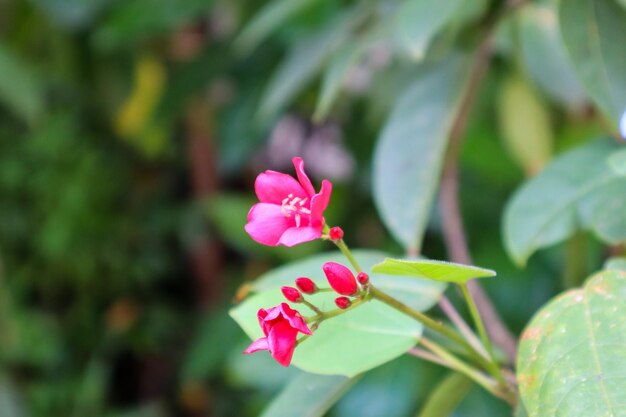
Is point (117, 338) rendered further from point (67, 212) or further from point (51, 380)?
point (67, 212)

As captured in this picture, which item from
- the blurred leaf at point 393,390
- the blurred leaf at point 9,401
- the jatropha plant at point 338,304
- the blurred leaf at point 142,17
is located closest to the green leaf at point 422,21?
the jatropha plant at point 338,304

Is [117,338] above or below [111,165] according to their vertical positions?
below

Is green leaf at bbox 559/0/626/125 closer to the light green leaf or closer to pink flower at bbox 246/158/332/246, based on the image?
the light green leaf

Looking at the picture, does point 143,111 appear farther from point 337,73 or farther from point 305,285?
point 305,285

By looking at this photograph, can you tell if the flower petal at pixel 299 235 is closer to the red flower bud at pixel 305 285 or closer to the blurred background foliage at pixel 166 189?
the red flower bud at pixel 305 285

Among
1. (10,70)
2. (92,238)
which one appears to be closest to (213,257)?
(92,238)
